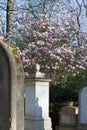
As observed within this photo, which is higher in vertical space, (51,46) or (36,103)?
(51,46)

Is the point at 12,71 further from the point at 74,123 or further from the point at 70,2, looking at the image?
the point at 70,2

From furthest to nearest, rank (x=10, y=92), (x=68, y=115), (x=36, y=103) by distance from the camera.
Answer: (x=68, y=115)
(x=36, y=103)
(x=10, y=92)

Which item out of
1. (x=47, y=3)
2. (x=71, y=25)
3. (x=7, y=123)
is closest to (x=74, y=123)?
(x=71, y=25)

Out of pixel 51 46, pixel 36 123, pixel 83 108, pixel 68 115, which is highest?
pixel 51 46

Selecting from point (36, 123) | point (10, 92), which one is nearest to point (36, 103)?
point (36, 123)

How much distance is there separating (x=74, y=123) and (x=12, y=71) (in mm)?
11187

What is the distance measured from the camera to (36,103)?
588 inches

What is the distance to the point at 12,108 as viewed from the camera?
4.25 m

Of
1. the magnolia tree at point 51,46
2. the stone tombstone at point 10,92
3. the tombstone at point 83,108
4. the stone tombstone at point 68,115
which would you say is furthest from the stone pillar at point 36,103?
the stone tombstone at point 10,92

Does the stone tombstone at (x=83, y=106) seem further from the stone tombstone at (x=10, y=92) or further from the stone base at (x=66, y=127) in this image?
the stone tombstone at (x=10, y=92)

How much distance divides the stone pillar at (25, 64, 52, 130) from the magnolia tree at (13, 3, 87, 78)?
2.83 m

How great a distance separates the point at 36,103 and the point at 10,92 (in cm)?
1074

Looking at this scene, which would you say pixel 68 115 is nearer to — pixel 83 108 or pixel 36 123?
pixel 83 108

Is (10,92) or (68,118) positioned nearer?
(10,92)
